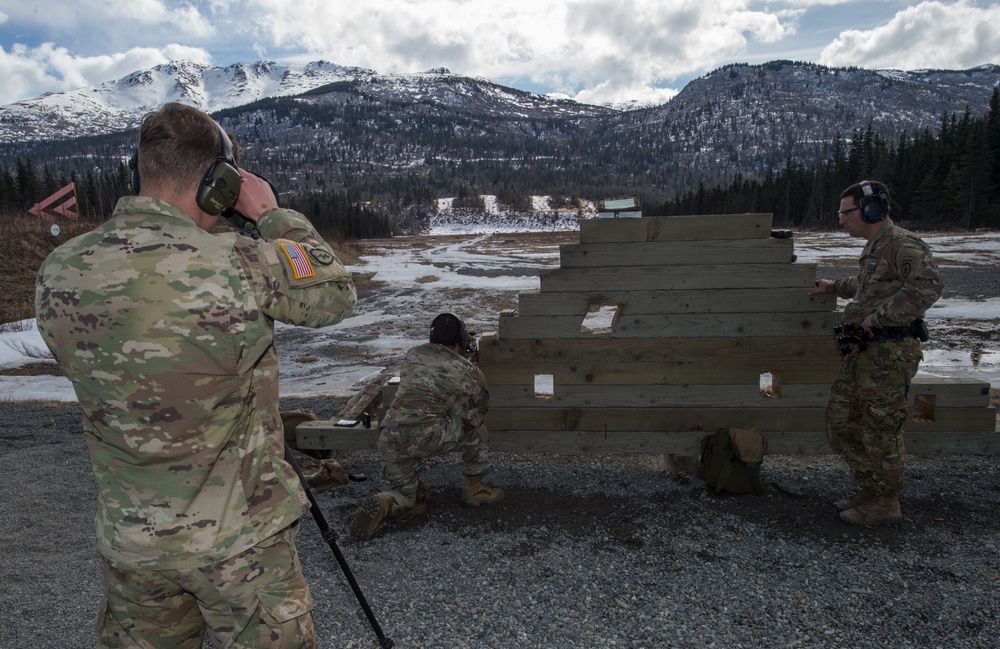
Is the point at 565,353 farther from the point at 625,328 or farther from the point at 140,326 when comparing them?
the point at 140,326

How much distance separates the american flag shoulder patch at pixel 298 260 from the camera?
205 cm

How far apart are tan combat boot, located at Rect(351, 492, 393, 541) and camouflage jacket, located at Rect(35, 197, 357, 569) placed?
2.84 meters

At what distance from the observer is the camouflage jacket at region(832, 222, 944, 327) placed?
433cm

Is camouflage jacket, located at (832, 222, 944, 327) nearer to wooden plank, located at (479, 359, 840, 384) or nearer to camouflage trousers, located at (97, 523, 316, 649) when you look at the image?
wooden plank, located at (479, 359, 840, 384)

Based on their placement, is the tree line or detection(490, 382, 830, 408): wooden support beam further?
the tree line

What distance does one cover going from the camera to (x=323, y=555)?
4.73 m

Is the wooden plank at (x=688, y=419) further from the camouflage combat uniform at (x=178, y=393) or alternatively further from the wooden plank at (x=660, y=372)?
the camouflage combat uniform at (x=178, y=393)

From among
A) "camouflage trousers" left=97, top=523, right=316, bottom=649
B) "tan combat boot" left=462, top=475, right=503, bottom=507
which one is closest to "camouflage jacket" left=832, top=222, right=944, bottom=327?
"tan combat boot" left=462, top=475, right=503, bottom=507

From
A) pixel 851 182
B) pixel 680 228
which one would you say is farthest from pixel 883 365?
pixel 851 182

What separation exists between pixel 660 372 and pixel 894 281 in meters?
1.93

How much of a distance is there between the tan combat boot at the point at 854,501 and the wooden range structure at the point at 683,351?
0.57 m

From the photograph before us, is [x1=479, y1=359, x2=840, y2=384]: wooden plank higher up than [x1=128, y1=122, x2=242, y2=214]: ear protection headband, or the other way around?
[x1=128, y1=122, x2=242, y2=214]: ear protection headband

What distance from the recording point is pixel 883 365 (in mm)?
4594

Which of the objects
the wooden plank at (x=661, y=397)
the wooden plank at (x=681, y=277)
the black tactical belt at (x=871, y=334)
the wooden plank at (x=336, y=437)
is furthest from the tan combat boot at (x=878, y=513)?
the wooden plank at (x=336, y=437)
